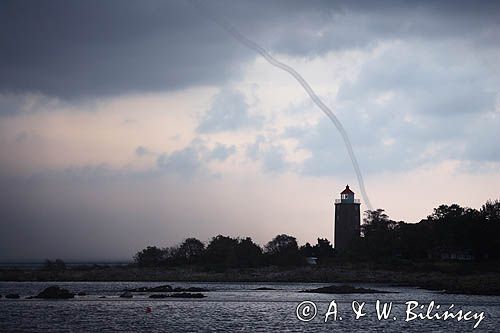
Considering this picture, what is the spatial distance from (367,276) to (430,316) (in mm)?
52650

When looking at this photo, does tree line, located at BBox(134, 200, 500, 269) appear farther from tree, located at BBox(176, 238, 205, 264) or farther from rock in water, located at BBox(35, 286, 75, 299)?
rock in water, located at BBox(35, 286, 75, 299)

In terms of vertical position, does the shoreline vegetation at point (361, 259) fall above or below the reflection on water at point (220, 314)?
above

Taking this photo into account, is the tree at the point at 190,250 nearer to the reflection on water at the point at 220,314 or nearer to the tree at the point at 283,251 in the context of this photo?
the tree at the point at 283,251

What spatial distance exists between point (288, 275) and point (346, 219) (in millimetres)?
16892

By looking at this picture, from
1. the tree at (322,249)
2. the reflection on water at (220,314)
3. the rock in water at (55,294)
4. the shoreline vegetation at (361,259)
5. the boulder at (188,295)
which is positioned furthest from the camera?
the tree at (322,249)

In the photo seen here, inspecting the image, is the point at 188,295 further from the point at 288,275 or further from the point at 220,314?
the point at 288,275

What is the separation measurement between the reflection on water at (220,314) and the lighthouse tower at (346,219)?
45.6 metres

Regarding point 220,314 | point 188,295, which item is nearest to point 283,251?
point 188,295

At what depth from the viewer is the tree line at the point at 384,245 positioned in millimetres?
115188

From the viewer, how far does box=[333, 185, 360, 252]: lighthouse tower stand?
4824 inches

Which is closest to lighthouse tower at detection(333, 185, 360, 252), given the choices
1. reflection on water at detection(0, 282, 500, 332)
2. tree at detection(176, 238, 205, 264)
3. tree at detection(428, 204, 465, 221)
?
tree at detection(428, 204, 465, 221)

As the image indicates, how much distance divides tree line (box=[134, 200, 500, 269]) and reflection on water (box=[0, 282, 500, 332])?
134 feet

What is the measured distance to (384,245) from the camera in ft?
405

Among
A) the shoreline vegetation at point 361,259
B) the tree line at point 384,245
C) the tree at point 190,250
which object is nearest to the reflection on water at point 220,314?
the shoreline vegetation at point 361,259
